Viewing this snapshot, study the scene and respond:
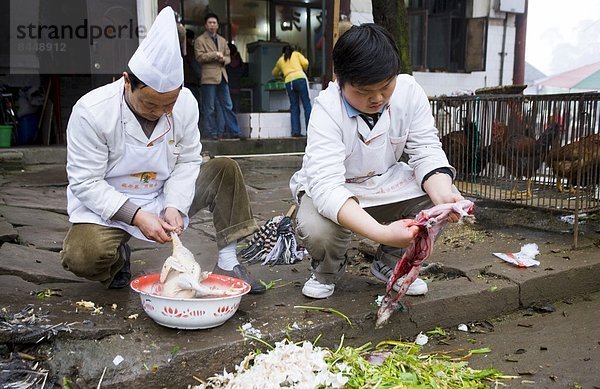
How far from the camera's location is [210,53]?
372 inches

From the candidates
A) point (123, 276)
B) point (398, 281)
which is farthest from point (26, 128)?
point (398, 281)

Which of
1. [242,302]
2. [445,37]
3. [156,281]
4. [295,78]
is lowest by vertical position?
[242,302]

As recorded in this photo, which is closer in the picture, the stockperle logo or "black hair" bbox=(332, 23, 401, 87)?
"black hair" bbox=(332, 23, 401, 87)

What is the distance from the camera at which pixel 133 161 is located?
2828mm

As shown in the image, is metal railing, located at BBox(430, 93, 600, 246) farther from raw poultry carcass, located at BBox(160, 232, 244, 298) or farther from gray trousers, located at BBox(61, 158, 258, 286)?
raw poultry carcass, located at BBox(160, 232, 244, 298)

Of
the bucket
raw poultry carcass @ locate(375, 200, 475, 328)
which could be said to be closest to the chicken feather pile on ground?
raw poultry carcass @ locate(375, 200, 475, 328)

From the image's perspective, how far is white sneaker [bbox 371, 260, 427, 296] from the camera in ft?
9.81

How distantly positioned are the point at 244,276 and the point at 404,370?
1121 mm

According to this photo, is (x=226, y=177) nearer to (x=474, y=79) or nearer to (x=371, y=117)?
(x=371, y=117)

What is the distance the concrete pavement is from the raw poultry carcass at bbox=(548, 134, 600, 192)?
1.51 ft

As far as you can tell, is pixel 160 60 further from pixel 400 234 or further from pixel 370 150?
pixel 400 234

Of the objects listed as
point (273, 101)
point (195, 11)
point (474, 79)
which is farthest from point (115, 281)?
point (474, 79)

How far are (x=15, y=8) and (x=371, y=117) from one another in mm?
9444

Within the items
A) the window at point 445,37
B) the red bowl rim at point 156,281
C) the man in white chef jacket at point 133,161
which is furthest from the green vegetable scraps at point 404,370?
the window at point 445,37
